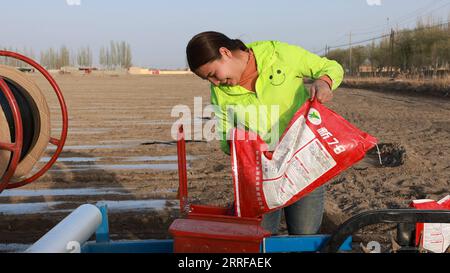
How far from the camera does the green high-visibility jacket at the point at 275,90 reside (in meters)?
2.56

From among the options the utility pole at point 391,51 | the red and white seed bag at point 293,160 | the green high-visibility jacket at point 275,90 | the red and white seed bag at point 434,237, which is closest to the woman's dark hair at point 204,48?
the green high-visibility jacket at point 275,90

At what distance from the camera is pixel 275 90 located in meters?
2.56

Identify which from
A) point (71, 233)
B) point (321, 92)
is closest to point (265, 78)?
point (321, 92)

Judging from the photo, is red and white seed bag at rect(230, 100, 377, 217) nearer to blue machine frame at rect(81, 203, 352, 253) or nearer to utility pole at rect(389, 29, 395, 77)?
blue machine frame at rect(81, 203, 352, 253)

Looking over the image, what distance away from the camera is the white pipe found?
5.48 ft

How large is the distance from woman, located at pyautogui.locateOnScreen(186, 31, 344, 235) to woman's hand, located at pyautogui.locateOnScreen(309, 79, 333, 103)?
0.19 ft

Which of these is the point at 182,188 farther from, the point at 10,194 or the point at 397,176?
the point at 397,176

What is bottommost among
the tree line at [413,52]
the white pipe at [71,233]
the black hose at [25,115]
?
the white pipe at [71,233]

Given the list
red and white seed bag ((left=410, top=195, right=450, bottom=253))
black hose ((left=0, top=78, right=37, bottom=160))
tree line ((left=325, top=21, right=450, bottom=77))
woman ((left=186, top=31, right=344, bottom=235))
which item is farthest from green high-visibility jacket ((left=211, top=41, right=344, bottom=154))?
tree line ((left=325, top=21, right=450, bottom=77))

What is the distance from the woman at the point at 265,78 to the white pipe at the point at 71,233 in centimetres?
86

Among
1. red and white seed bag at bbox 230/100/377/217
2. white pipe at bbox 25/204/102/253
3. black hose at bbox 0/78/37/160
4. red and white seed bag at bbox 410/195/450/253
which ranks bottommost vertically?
red and white seed bag at bbox 410/195/450/253

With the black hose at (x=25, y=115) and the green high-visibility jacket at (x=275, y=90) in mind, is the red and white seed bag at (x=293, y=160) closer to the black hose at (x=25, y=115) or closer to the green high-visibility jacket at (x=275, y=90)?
the green high-visibility jacket at (x=275, y=90)

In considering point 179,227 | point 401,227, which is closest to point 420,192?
point 401,227
